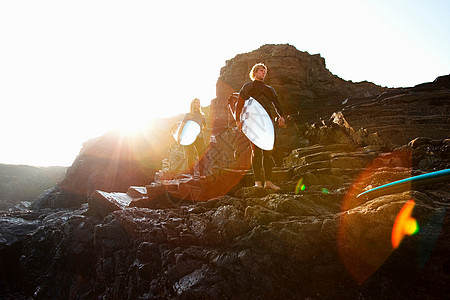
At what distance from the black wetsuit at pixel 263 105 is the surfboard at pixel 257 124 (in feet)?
0.43

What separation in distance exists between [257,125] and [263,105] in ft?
1.39

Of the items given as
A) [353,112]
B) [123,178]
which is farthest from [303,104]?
[123,178]

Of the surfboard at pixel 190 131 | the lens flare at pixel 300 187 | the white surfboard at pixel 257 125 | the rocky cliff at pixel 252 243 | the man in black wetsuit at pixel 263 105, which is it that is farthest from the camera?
the surfboard at pixel 190 131

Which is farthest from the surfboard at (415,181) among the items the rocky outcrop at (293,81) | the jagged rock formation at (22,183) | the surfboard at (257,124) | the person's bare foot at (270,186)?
the jagged rock formation at (22,183)

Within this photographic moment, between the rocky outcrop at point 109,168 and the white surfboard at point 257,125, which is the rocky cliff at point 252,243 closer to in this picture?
the white surfboard at point 257,125

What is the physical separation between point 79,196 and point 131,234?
28.8 metres

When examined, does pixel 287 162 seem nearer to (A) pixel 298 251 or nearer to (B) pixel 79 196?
(A) pixel 298 251

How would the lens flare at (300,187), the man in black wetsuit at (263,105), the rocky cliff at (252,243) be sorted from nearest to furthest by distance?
1. the rocky cliff at (252,243)
2. the man in black wetsuit at (263,105)
3. the lens flare at (300,187)

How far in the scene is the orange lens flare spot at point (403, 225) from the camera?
168cm

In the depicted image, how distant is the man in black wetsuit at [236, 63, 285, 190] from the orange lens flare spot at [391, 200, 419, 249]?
230cm

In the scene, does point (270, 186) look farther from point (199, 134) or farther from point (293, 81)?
point (293, 81)

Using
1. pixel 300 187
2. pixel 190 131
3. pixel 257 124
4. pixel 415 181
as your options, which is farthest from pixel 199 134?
pixel 415 181

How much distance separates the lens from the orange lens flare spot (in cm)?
168

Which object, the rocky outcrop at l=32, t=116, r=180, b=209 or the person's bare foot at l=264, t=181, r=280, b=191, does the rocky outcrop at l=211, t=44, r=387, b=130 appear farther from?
the person's bare foot at l=264, t=181, r=280, b=191
